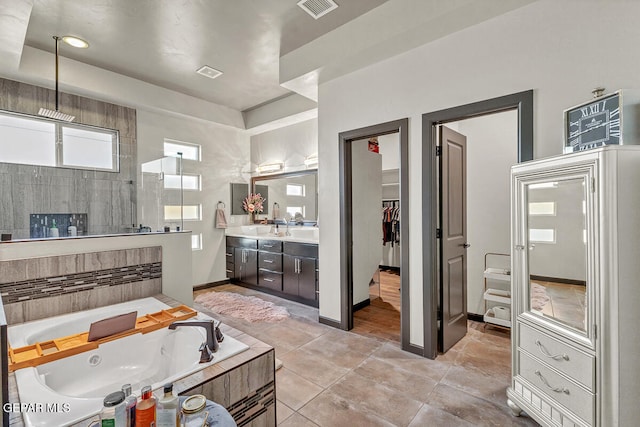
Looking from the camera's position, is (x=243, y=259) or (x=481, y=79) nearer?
(x=481, y=79)

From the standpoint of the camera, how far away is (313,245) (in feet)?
12.8

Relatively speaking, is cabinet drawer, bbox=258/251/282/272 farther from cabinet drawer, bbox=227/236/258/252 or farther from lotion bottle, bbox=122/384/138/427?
lotion bottle, bbox=122/384/138/427

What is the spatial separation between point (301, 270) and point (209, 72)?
2.89 m

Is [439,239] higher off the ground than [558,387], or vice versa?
[439,239]

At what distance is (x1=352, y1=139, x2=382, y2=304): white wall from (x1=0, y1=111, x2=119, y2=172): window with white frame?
3.29 meters

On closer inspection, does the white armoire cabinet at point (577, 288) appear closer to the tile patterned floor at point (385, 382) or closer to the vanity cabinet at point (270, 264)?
the tile patterned floor at point (385, 382)

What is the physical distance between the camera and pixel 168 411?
3.65ft

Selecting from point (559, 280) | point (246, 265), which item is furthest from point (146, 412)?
point (246, 265)

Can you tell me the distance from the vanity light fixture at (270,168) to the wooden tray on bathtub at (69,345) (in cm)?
324

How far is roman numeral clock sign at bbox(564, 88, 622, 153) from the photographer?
4.86 ft

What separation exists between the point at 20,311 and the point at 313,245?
2776 millimetres

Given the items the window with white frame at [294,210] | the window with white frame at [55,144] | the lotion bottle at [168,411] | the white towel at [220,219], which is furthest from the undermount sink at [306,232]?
the lotion bottle at [168,411]

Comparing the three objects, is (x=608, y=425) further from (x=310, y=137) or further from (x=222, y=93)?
(x=222, y=93)

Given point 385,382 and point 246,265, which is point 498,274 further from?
point 246,265
